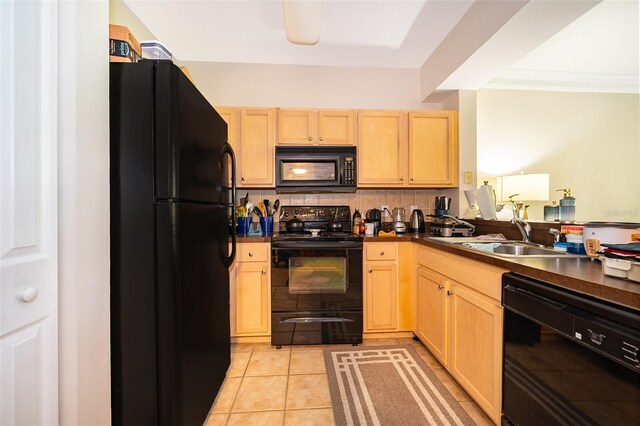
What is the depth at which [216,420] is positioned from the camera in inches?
58.6

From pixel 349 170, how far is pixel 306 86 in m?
1.08

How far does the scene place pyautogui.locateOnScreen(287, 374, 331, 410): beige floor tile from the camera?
1.61 metres

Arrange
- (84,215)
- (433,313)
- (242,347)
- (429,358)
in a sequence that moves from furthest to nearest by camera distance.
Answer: (242,347), (429,358), (433,313), (84,215)

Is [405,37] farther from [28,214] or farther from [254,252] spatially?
[28,214]

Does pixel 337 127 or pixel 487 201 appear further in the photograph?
pixel 337 127

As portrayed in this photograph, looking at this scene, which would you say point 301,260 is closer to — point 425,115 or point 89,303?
point 89,303

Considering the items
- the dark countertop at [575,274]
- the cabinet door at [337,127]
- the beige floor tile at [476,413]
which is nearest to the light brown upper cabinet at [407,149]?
→ the cabinet door at [337,127]

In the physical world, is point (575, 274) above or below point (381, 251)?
above

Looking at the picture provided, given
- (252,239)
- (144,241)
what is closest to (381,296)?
(252,239)

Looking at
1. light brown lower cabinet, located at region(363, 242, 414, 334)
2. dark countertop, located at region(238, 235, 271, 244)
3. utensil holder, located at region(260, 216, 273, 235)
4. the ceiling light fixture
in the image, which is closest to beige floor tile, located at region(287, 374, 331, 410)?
light brown lower cabinet, located at region(363, 242, 414, 334)

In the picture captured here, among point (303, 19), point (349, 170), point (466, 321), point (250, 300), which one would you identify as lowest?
point (250, 300)

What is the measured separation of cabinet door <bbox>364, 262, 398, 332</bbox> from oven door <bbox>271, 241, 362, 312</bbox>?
105mm

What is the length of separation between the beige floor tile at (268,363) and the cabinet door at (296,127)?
1.86 m

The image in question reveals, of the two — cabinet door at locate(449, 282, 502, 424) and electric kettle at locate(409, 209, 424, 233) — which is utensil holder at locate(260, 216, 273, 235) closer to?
electric kettle at locate(409, 209, 424, 233)
